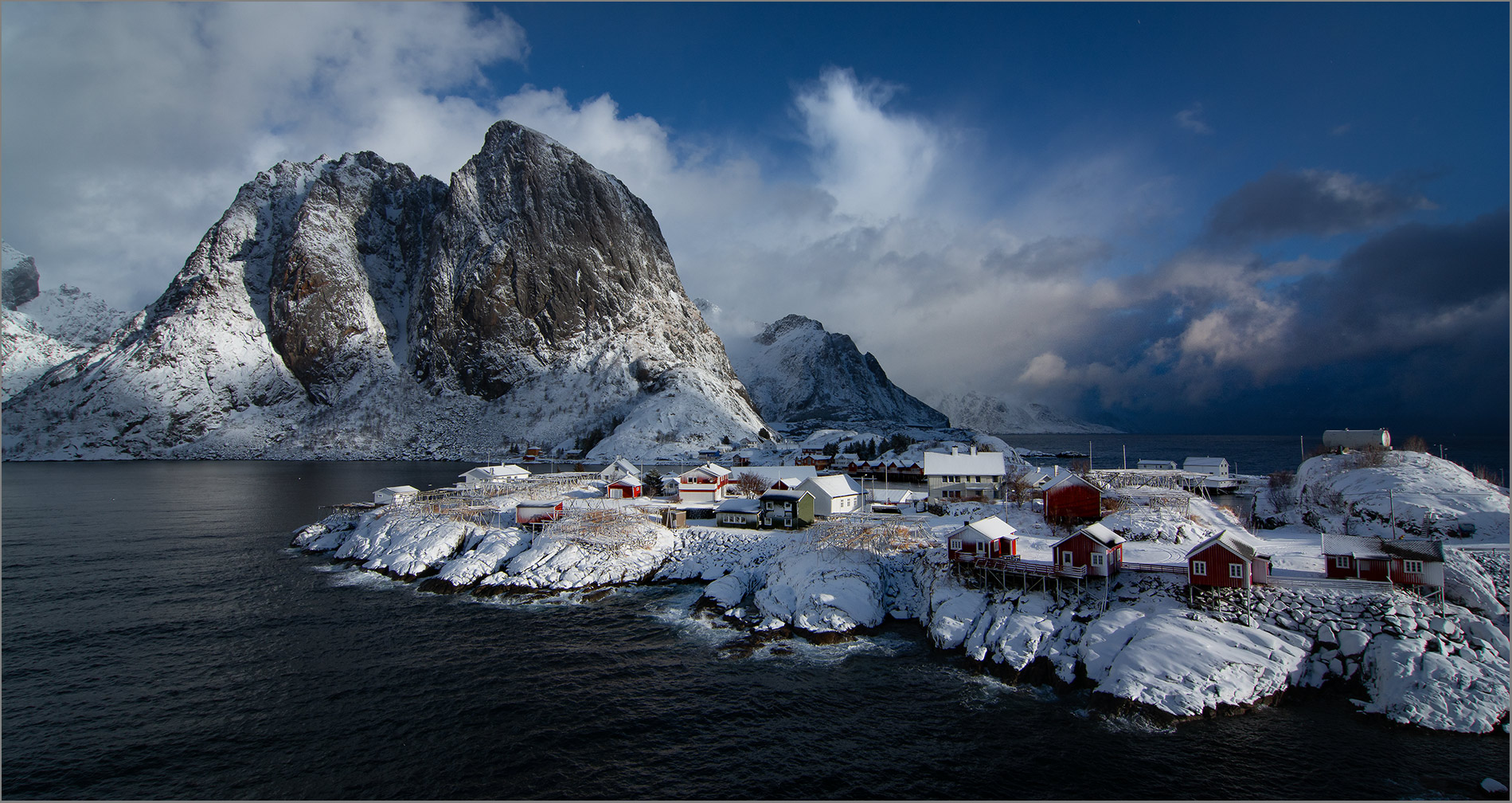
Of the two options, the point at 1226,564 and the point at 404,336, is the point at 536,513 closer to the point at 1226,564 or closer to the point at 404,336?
the point at 1226,564

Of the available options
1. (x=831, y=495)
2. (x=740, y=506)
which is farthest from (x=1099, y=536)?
(x=740, y=506)

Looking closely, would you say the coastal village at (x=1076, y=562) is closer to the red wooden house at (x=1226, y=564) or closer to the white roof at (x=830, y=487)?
the red wooden house at (x=1226, y=564)

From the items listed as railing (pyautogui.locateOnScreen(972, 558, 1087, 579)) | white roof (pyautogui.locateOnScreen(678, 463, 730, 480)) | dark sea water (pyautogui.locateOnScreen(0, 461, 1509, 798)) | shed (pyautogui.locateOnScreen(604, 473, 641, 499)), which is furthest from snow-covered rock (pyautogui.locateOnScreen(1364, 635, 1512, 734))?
shed (pyautogui.locateOnScreen(604, 473, 641, 499))

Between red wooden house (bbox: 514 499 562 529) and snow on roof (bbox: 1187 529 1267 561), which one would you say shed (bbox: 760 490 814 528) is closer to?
red wooden house (bbox: 514 499 562 529)

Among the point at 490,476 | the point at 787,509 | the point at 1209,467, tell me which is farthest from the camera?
the point at 1209,467

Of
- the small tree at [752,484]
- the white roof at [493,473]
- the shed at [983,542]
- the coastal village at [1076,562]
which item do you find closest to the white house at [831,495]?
the coastal village at [1076,562]

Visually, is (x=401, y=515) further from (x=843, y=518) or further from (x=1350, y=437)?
(x=1350, y=437)
